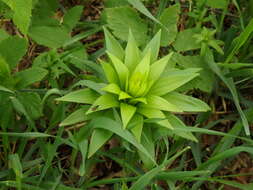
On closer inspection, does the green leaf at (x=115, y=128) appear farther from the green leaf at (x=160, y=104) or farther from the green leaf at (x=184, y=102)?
the green leaf at (x=184, y=102)

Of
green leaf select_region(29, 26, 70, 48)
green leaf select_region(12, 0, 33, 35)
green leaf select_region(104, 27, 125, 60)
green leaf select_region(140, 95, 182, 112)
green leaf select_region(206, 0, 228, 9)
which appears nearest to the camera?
green leaf select_region(12, 0, 33, 35)

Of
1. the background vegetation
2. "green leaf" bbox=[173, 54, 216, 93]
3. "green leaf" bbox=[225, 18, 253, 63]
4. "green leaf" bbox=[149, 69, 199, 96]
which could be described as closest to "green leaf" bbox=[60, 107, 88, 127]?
the background vegetation

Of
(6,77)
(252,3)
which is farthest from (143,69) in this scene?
(252,3)

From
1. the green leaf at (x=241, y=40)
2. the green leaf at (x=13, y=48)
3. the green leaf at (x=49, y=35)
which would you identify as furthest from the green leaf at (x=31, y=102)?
the green leaf at (x=241, y=40)

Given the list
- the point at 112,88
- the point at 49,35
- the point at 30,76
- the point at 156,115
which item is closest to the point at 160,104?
the point at 156,115

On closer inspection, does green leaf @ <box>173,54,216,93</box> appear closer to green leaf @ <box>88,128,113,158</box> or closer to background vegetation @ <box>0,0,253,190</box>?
background vegetation @ <box>0,0,253,190</box>

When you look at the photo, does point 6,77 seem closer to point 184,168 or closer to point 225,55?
point 184,168
